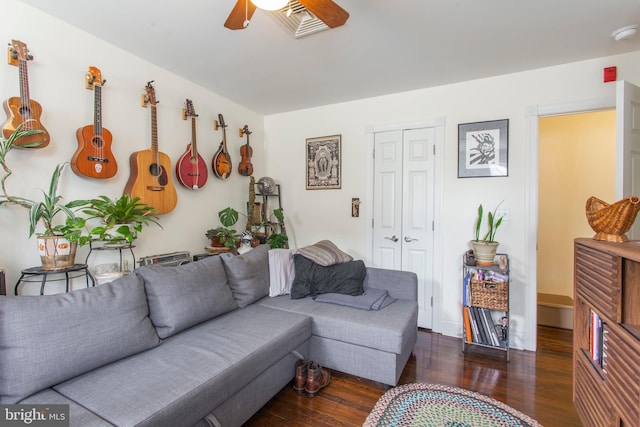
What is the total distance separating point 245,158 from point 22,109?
2003mm

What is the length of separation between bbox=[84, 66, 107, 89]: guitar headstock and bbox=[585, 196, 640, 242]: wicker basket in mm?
3237

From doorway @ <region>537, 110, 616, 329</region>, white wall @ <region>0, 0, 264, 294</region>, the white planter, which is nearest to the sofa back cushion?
white wall @ <region>0, 0, 264, 294</region>

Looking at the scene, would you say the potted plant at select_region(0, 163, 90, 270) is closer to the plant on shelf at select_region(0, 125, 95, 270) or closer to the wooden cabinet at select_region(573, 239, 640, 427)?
the plant on shelf at select_region(0, 125, 95, 270)

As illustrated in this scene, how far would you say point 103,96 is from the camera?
223 cm

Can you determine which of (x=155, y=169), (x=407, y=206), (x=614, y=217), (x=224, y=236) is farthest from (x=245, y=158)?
(x=614, y=217)

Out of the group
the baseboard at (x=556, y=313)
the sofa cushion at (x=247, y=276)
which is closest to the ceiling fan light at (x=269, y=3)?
the sofa cushion at (x=247, y=276)

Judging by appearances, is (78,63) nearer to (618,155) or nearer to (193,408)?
(193,408)

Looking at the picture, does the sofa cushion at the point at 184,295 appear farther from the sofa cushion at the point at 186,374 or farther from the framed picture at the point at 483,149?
the framed picture at the point at 483,149

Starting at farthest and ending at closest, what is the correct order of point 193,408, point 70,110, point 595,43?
point 595,43, point 70,110, point 193,408

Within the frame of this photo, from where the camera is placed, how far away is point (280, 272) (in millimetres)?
2678

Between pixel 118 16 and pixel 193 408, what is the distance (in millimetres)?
2366

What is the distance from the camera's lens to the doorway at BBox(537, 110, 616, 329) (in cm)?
330

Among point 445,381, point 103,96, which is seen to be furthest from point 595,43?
point 103,96

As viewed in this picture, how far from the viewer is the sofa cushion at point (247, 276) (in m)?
2.36
